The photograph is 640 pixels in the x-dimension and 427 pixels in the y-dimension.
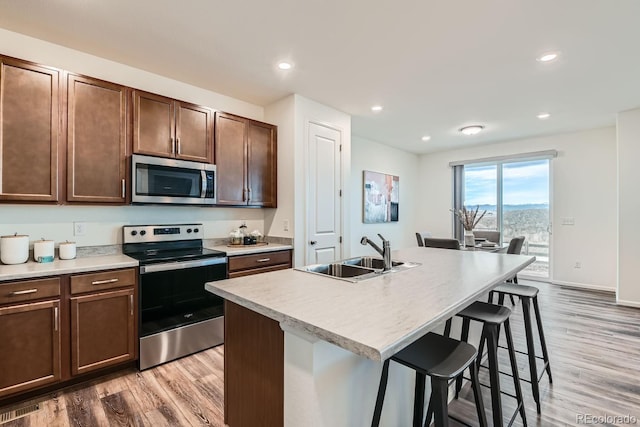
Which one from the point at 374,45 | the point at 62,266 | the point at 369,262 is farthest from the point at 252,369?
the point at 374,45

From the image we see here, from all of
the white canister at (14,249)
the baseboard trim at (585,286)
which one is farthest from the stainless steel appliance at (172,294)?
the baseboard trim at (585,286)

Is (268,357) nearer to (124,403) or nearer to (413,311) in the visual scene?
(413,311)

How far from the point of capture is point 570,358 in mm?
2568

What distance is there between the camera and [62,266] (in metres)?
2.07

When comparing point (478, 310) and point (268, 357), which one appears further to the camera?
point (478, 310)

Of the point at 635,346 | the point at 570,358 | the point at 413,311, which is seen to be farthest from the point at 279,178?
the point at 635,346

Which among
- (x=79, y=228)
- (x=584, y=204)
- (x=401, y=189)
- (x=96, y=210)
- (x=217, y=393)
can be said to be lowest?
(x=217, y=393)

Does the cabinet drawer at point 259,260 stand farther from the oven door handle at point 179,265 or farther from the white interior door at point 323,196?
the white interior door at point 323,196

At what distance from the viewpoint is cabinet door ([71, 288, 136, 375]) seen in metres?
2.08

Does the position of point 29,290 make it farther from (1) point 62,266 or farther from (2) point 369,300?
(2) point 369,300

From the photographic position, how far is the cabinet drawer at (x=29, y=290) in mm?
1823

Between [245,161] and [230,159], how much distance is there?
18 cm

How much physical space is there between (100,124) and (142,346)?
5.88ft

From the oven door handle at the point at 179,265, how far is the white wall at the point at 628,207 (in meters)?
5.06
